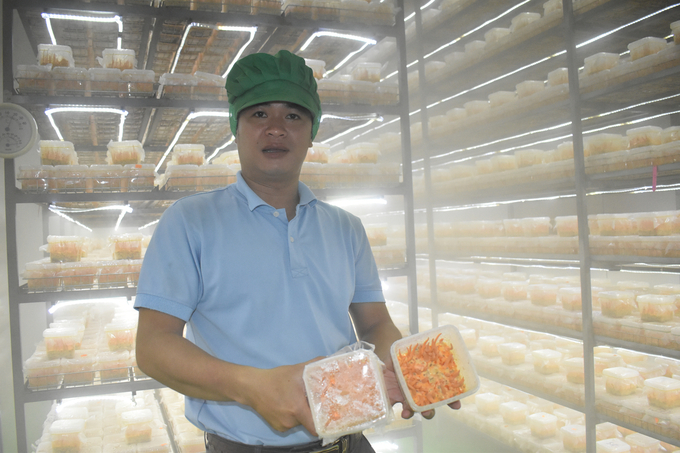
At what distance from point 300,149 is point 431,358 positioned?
669 mm

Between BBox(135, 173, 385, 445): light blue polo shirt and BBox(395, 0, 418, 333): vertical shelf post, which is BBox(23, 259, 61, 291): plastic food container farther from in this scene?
BBox(395, 0, 418, 333): vertical shelf post

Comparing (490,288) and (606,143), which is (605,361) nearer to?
(490,288)

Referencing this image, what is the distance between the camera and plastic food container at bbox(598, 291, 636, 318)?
3.16 meters

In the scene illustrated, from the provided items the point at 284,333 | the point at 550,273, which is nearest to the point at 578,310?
the point at 550,273

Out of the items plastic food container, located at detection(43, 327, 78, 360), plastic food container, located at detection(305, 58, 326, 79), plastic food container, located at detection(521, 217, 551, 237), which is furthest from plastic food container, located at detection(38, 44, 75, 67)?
plastic food container, located at detection(521, 217, 551, 237)

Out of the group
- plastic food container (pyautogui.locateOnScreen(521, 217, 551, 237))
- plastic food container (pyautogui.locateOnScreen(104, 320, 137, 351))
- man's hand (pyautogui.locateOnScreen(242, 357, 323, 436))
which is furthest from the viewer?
plastic food container (pyautogui.locateOnScreen(521, 217, 551, 237))

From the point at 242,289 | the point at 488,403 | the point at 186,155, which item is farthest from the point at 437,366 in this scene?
the point at 488,403

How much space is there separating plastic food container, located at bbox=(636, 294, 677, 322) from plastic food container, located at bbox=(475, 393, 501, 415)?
154cm

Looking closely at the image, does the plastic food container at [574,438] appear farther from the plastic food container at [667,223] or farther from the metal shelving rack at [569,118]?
the plastic food container at [667,223]

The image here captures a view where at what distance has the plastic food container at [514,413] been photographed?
373 cm

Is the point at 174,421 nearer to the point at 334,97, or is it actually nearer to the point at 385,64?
the point at 334,97

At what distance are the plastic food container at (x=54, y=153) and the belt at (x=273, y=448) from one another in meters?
2.27

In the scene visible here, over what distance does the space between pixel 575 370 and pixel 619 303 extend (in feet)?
2.08

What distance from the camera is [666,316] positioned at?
293cm
